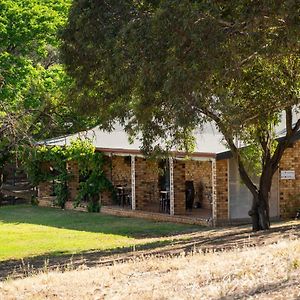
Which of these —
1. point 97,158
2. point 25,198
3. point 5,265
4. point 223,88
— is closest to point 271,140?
point 223,88

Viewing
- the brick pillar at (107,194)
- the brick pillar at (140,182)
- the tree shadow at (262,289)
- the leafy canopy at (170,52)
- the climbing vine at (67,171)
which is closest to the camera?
the tree shadow at (262,289)

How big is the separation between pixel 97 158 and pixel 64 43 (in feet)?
46.1

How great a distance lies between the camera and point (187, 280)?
9.77 metres

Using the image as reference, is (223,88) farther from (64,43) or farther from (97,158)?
(97,158)

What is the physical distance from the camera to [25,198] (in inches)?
1439

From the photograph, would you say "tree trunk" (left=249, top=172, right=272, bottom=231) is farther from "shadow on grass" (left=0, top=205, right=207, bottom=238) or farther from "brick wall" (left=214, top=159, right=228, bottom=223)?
"brick wall" (left=214, top=159, right=228, bottom=223)

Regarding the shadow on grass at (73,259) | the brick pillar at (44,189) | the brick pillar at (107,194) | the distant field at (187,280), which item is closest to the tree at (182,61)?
the shadow on grass at (73,259)

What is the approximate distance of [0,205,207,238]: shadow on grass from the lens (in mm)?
24203

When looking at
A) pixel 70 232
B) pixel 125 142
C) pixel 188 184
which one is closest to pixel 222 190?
pixel 188 184

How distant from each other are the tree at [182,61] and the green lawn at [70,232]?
3952mm

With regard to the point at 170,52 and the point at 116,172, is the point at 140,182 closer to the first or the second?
the point at 116,172

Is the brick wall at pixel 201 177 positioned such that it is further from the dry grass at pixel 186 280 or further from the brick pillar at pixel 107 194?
the dry grass at pixel 186 280

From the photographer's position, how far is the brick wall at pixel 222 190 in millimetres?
25297

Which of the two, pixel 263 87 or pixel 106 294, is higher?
pixel 263 87
